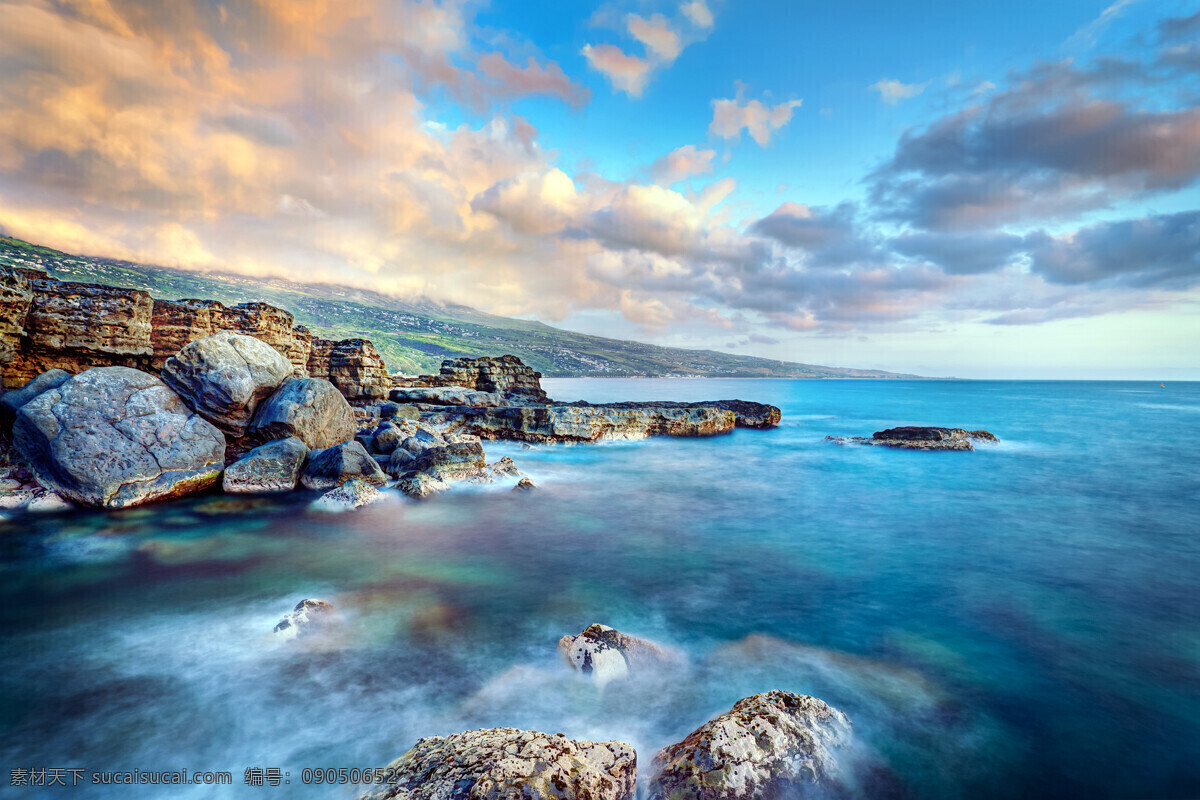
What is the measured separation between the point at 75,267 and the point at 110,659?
751 feet

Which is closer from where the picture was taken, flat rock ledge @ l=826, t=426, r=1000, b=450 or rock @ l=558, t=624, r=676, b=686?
rock @ l=558, t=624, r=676, b=686

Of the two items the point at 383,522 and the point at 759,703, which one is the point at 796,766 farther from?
the point at 383,522

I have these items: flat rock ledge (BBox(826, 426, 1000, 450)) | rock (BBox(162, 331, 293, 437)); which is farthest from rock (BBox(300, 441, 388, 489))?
flat rock ledge (BBox(826, 426, 1000, 450))

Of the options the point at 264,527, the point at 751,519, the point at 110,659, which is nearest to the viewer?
the point at 110,659

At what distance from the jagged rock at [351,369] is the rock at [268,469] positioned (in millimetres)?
11025

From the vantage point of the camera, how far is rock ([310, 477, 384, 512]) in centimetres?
1045

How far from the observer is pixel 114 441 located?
9953 mm

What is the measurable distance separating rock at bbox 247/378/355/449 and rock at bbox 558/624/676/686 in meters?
10.9

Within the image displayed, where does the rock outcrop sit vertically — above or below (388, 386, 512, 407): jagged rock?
above

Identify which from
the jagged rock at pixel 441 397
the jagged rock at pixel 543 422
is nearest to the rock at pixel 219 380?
the jagged rock at pixel 543 422

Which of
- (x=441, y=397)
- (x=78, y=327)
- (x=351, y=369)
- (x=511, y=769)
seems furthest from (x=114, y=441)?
(x=441, y=397)

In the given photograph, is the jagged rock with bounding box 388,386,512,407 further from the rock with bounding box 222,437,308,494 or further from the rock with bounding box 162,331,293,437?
the rock with bounding box 222,437,308,494

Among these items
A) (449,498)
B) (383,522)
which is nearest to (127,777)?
(383,522)

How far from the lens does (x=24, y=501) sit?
31.3 ft
